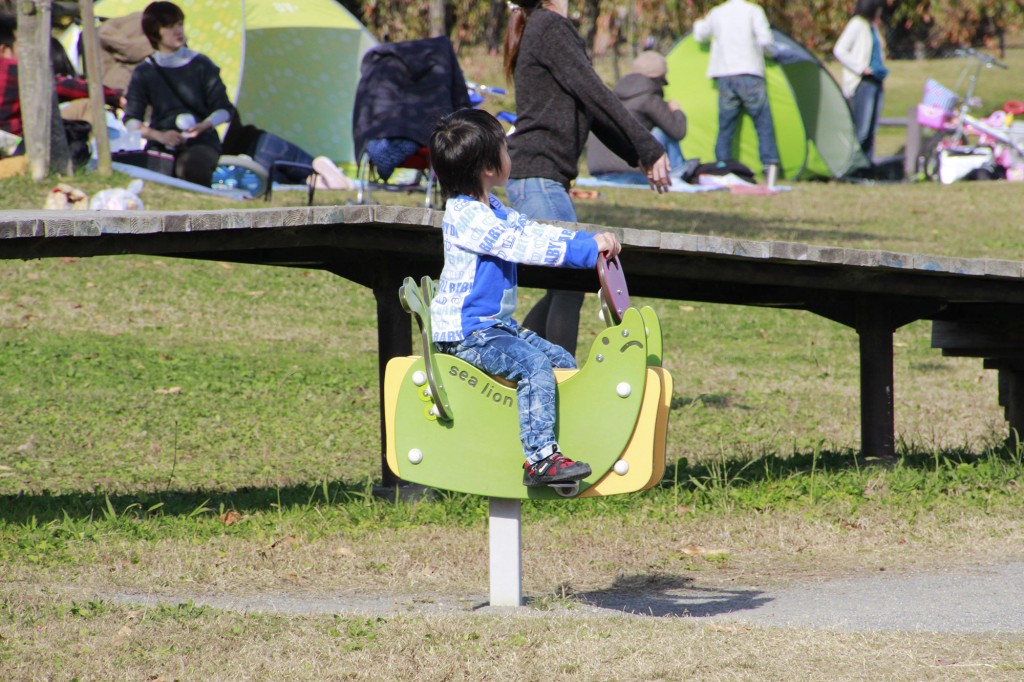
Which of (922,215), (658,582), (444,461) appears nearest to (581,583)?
(658,582)

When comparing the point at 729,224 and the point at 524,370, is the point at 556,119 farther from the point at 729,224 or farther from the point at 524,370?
the point at 729,224

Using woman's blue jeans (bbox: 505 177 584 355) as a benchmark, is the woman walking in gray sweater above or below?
above

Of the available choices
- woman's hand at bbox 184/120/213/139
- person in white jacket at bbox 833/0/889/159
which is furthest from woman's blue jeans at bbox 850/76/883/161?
woman's hand at bbox 184/120/213/139

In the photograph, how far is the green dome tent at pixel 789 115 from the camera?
19641 millimetres

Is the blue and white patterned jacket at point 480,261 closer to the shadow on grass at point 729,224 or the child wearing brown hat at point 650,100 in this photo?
the shadow on grass at point 729,224

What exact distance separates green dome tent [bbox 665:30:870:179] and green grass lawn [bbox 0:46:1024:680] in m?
8.82

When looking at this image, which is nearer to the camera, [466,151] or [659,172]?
[466,151]

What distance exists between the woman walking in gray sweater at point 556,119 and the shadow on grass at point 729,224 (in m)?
6.39

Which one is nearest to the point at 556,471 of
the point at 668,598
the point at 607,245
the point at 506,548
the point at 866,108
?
the point at 506,548

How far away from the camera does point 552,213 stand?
6.02m

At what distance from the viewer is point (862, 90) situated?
19.9m

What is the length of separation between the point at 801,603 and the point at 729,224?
939 centimetres

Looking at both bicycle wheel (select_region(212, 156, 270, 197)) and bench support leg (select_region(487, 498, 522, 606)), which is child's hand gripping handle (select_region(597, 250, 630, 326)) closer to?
bench support leg (select_region(487, 498, 522, 606))

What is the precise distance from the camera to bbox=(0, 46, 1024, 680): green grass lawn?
12.8 feet
